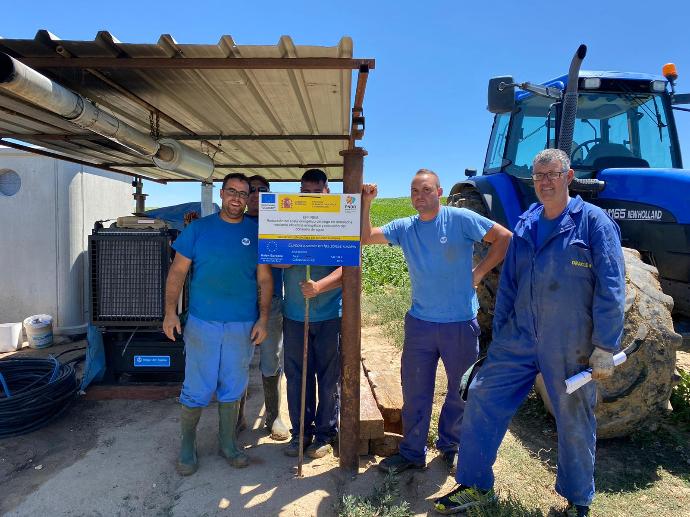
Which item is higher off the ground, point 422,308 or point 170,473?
point 422,308

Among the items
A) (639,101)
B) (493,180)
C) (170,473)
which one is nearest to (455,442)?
(170,473)

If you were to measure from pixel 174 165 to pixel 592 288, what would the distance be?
12.3ft

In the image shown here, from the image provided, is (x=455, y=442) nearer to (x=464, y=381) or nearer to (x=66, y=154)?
(x=464, y=381)

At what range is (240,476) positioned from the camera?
3.20m

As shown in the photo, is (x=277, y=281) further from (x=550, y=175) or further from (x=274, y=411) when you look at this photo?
(x=550, y=175)

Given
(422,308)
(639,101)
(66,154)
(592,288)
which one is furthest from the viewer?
(66,154)

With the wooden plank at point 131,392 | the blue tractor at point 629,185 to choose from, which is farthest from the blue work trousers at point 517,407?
the wooden plank at point 131,392

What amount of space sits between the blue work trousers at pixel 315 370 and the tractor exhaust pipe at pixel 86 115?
6.27 feet

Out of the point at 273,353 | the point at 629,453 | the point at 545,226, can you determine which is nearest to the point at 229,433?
the point at 273,353

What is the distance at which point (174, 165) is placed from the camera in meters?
4.60

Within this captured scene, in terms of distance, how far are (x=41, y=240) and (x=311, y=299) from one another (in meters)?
4.68

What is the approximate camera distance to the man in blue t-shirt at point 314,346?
3.37 metres

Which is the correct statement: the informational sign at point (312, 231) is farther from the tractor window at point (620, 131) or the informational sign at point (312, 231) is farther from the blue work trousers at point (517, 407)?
the tractor window at point (620, 131)

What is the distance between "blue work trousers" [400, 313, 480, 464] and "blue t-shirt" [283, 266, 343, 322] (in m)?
0.55
